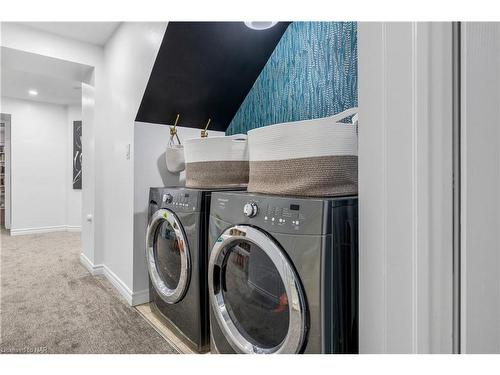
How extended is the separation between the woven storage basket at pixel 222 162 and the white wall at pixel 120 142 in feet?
2.31

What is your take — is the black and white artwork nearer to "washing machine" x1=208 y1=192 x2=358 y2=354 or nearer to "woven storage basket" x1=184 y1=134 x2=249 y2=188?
"woven storage basket" x1=184 y1=134 x2=249 y2=188

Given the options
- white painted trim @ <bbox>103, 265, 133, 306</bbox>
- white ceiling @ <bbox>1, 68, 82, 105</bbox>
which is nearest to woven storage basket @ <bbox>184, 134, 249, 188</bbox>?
white painted trim @ <bbox>103, 265, 133, 306</bbox>

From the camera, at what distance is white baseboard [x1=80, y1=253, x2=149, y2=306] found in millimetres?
2111

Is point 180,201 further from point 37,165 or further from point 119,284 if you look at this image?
point 37,165

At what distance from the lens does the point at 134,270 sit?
6.92ft

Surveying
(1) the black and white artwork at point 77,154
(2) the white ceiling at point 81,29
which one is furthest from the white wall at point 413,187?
(1) the black and white artwork at point 77,154

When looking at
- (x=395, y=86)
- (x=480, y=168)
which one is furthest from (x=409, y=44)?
(x=480, y=168)

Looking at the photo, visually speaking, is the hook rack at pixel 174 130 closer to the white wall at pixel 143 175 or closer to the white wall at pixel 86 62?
the white wall at pixel 143 175

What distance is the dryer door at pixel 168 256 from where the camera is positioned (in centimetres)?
155

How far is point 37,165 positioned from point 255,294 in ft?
17.3

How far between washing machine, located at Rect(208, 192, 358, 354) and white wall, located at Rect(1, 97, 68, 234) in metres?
5.00

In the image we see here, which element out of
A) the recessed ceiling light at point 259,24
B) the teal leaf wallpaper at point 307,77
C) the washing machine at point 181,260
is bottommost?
the washing machine at point 181,260

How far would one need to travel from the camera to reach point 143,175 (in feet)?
6.96
